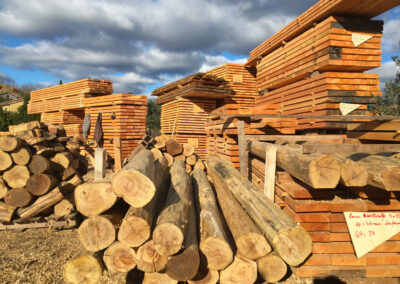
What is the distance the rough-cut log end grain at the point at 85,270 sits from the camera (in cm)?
339

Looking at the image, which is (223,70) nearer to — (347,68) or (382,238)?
(347,68)

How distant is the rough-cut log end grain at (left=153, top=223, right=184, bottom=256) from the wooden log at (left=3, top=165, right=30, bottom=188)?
4.69 meters

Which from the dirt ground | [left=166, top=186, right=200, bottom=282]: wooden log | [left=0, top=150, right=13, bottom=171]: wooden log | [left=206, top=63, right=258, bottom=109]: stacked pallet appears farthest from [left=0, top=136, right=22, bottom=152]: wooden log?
[left=206, top=63, right=258, bottom=109]: stacked pallet

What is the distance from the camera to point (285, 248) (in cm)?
325

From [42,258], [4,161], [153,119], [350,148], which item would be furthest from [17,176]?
[153,119]

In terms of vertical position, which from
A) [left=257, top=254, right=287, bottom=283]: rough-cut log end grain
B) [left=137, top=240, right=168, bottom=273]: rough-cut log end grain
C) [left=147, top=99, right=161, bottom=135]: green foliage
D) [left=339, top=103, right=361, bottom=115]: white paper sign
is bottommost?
[left=257, top=254, right=287, bottom=283]: rough-cut log end grain

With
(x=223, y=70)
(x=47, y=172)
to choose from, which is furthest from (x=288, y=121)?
(x=223, y=70)

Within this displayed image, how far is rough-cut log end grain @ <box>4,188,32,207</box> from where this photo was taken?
Answer: 607 centimetres

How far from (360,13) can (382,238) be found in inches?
261

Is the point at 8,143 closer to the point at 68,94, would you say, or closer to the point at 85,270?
the point at 85,270

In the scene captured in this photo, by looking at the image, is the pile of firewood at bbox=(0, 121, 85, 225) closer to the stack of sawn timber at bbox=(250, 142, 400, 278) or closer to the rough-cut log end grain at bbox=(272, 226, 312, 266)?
the rough-cut log end grain at bbox=(272, 226, 312, 266)

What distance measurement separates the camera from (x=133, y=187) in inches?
125

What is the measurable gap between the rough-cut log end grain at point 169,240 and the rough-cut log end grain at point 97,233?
→ 71 centimetres

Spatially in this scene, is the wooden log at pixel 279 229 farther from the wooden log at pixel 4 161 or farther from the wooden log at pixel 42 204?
the wooden log at pixel 4 161
